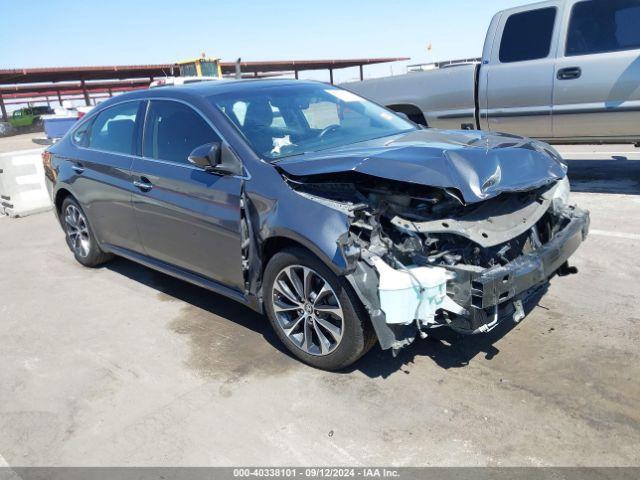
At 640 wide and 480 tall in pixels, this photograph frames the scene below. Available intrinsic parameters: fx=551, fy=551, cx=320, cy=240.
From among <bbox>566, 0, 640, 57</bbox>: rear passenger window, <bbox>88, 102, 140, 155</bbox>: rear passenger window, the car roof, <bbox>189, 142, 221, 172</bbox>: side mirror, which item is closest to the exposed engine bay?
<bbox>189, 142, 221, 172</bbox>: side mirror

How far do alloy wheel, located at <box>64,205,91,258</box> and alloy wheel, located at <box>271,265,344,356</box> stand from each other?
9.81 ft

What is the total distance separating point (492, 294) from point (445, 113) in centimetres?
532

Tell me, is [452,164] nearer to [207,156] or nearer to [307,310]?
[307,310]

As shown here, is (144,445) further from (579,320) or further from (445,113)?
(445,113)

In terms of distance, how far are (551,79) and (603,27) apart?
0.78 m

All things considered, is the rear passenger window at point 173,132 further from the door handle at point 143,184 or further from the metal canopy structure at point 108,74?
the metal canopy structure at point 108,74

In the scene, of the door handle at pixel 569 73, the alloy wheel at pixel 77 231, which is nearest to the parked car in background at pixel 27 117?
the alloy wheel at pixel 77 231

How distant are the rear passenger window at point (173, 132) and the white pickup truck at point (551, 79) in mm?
4531

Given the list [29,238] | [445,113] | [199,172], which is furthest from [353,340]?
[29,238]

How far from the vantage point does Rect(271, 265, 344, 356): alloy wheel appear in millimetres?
3299

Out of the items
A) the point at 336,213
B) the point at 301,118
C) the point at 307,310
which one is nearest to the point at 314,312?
the point at 307,310

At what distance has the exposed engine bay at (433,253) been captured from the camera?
9.62 feet

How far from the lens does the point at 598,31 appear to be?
21.6 feet

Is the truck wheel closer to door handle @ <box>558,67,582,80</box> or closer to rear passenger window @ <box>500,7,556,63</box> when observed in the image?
door handle @ <box>558,67,582,80</box>
